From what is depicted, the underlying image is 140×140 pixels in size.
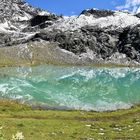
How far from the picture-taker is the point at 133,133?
37.3 meters

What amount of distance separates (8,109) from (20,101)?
46.1 ft

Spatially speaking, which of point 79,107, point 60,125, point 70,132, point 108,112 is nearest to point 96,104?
point 79,107

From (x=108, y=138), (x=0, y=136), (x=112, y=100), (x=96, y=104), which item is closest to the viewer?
(x=0, y=136)

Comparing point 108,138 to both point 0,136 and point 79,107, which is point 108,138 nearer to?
point 0,136

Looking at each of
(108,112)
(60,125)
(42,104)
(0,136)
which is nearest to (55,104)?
(42,104)

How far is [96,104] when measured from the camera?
76312 mm

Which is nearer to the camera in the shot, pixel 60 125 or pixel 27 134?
pixel 27 134

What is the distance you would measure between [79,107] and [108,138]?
120 ft

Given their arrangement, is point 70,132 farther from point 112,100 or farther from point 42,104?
point 112,100

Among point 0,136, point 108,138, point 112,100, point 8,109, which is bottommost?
point 0,136

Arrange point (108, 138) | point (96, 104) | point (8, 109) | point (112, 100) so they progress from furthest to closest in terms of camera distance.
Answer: point (112, 100) → point (96, 104) → point (8, 109) → point (108, 138)

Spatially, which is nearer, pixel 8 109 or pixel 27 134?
pixel 27 134

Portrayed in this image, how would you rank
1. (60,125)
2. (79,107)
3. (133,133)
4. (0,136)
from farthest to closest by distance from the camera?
(79,107) → (60,125) → (133,133) → (0,136)

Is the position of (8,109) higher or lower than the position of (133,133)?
higher
